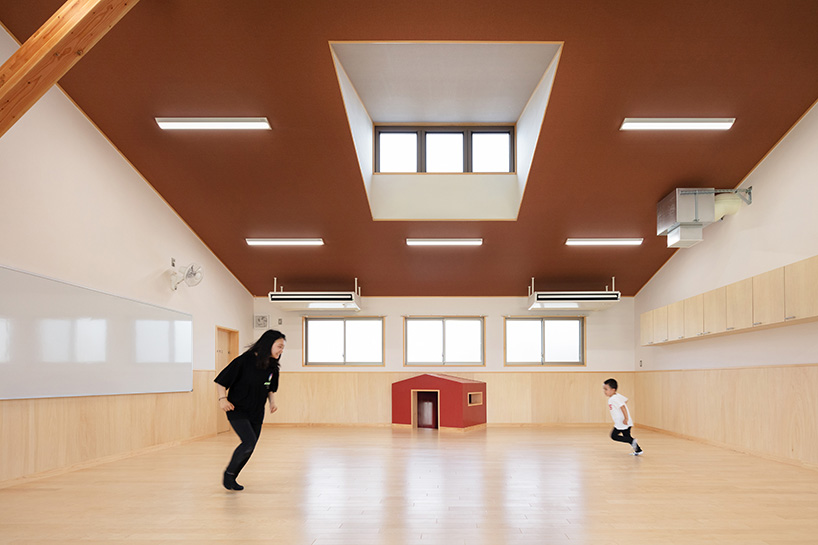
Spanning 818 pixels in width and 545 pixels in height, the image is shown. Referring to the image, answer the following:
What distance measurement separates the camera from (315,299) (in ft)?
40.1

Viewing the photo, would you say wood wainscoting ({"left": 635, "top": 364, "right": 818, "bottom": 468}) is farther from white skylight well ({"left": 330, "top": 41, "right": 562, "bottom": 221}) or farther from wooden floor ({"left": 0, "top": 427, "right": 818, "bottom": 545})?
white skylight well ({"left": 330, "top": 41, "right": 562, "bottom": 221})

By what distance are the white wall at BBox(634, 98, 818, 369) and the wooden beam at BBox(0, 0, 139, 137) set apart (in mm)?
6762

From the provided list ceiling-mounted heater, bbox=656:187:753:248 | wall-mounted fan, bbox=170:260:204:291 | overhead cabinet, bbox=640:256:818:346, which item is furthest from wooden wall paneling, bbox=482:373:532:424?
wall-mounted fan, bbox=170:260:204:291

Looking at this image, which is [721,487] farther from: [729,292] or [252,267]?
[252,267]

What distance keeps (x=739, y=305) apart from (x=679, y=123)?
7.47ft

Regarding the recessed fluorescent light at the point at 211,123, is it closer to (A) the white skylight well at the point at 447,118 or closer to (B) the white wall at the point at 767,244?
(A) the white skylight well at the point at 447,118

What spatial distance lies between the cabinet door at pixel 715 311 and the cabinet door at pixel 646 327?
2.37 m

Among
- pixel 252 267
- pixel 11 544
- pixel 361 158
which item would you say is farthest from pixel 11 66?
pixel 252 267

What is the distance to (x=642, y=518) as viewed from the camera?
181 inches

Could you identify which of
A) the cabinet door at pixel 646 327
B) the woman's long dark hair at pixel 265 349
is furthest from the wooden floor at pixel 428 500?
the cabinet door at pixel 646 327

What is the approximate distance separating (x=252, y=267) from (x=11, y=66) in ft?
24.6

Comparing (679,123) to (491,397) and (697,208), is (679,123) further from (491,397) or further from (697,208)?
(491,397)

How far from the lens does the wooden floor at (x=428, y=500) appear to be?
13.7 ft

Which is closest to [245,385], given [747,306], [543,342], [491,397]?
[747,306]
